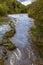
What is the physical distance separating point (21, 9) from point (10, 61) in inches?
1409

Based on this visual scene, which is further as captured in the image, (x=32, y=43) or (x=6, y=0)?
(x=6, y=0)

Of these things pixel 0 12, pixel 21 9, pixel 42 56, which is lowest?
pixel 21 9

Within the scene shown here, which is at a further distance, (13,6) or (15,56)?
(13,6)

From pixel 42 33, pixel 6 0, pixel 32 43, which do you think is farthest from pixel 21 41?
pixel 6 0

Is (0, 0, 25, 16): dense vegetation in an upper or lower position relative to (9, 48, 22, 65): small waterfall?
lower

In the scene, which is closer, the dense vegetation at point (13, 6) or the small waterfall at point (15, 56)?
the small waterfall at point (15, 56)

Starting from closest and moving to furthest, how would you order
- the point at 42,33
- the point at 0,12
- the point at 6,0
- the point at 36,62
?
1. the point at 36,62
2. the point at 42,33
3. the point at 0,12
4. the point at 6,0

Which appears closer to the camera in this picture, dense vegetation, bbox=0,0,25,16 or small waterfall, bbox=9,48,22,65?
small waterfall, bbox=9,48,22,65

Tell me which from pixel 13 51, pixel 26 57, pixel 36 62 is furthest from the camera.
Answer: pixel 13 51

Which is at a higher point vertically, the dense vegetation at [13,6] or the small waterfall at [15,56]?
the small waterfall at [15,56]

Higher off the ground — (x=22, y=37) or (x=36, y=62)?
(x=36, y=62)

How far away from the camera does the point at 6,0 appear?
4516 centimetres

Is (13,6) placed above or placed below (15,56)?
below

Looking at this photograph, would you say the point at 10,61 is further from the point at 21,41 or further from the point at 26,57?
the point at 21,41
